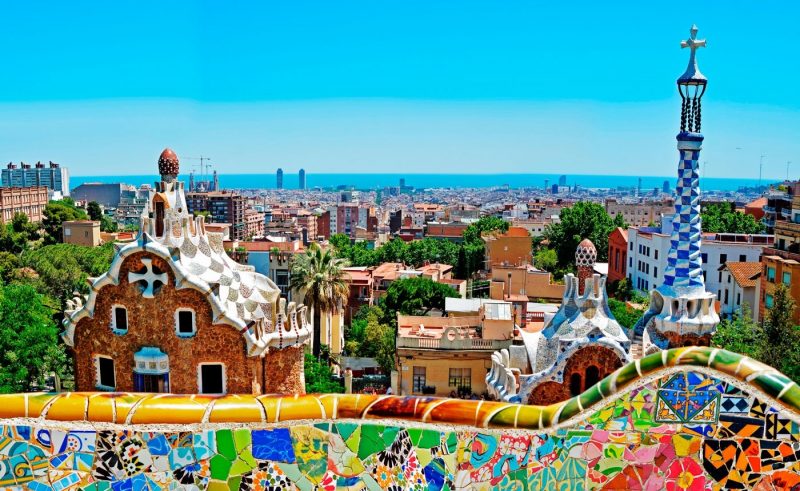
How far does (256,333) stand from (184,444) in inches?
428

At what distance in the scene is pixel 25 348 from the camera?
2530cm

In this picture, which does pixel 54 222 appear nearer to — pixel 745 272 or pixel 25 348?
pixel 25 348

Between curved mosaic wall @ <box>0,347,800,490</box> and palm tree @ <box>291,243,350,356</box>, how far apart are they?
23701mm

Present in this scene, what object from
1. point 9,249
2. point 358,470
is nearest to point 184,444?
point 358,470

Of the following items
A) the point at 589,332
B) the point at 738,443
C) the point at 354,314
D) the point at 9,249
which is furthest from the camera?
the point at 9,249

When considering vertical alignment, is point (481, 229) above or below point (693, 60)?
below

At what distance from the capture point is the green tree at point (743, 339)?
81.2 feet

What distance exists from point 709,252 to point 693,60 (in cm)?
3295

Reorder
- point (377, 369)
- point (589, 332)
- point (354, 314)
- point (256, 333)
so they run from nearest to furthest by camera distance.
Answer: point (589, 332), point (256, 333), point (377, 369), point (354, 314)

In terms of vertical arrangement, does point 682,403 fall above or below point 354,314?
above

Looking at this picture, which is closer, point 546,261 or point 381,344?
point 381,344

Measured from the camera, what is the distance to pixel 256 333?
16.0 m

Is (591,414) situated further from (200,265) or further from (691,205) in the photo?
(200,265)

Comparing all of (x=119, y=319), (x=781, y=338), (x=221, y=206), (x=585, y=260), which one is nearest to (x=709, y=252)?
(x=781, y=338)
